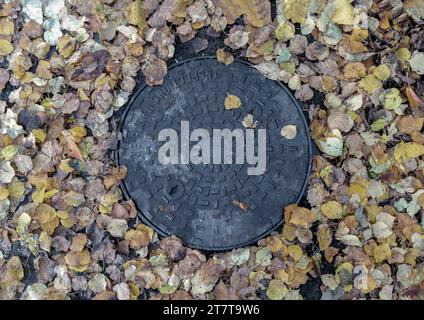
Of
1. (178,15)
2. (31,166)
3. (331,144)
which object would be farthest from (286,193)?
(31,166)

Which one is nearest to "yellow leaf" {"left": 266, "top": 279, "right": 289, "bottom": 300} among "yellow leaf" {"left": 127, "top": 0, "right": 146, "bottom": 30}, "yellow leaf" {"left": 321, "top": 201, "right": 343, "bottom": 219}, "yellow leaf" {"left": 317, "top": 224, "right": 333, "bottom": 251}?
"yellow leaf" {"left": 317, "top": 224, "right": 333, "bottom": 251}

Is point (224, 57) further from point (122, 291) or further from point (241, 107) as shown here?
point (122, 291)

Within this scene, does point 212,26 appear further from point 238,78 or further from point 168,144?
point 168,144

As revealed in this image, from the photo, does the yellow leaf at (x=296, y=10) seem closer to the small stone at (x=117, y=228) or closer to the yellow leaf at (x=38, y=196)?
the small stone at (x=117, y=228)

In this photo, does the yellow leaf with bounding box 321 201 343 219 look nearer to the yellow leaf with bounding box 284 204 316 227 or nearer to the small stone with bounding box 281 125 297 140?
the yellow leaf with bounding box 284 204 316 227

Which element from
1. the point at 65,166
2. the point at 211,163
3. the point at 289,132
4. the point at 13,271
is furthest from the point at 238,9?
the point at 13,271

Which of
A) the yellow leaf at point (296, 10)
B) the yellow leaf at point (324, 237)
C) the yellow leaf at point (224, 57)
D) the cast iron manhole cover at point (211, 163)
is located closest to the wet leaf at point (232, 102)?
the cast iron manhole cover at point (211, 163)
